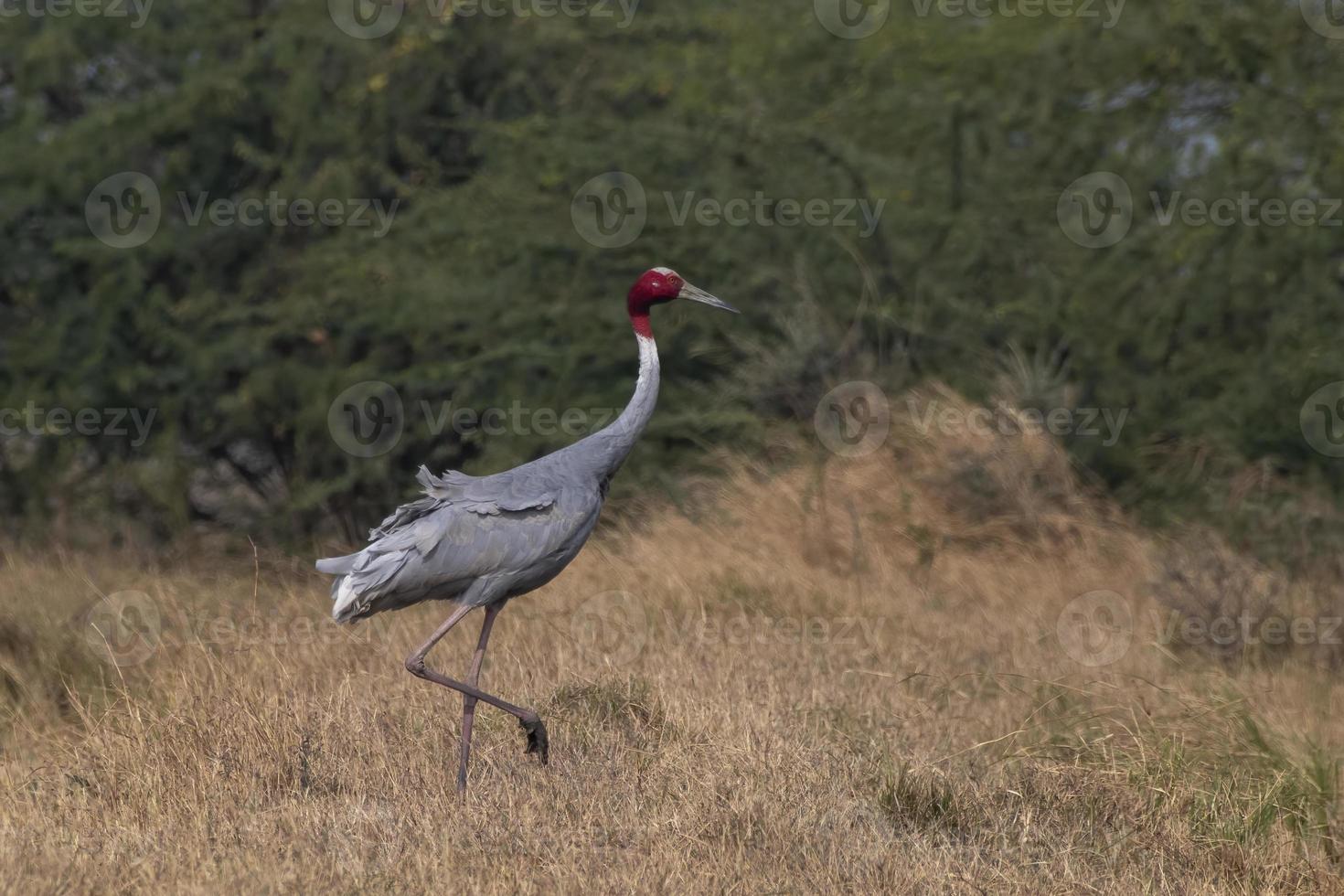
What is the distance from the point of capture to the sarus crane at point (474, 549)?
6.04 m

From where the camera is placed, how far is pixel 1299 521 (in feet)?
37.6

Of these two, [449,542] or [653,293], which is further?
[653,293]

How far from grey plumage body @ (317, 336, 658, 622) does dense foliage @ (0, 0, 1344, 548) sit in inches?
243

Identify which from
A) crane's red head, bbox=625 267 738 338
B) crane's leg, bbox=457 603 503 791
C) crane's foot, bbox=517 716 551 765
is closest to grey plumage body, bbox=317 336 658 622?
crane's leg, bbox=457 603 503 791

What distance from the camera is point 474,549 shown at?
20.1 feet

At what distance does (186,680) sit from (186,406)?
29.7ft

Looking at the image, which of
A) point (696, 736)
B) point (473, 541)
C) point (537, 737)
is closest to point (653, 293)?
point (473, 541)

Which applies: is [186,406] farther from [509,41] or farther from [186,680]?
[186,680]

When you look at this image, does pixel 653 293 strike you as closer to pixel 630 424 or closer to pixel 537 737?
pixel 630 424

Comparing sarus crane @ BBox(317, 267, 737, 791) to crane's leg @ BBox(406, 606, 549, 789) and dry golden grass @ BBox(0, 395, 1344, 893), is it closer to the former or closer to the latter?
crane's leg @ BBox(406, 606, 549, 789)

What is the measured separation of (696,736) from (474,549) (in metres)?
1.06

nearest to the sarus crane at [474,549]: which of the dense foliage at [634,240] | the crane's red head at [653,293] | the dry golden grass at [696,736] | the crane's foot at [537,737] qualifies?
the crane's foot at [537,737]

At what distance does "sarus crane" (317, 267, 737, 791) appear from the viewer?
604 centimetres

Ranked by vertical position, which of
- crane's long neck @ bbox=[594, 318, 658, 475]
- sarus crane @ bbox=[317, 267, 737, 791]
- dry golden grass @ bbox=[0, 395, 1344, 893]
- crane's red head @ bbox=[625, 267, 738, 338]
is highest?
crane's red head @ bbox=[625, 267, 738, 338]
